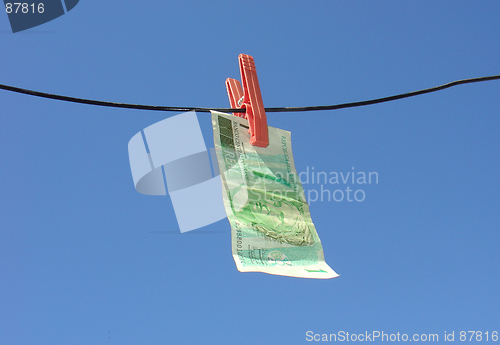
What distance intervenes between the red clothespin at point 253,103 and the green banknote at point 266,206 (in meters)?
0.06

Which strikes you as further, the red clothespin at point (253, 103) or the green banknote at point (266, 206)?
the red clothespin at point (253, 103)

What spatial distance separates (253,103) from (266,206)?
712mm

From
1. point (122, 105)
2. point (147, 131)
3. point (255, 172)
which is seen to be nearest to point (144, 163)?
point (147, 131)

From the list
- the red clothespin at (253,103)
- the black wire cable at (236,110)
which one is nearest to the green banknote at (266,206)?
the red clothespin at (253,103)

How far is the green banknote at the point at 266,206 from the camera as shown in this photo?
2418mm

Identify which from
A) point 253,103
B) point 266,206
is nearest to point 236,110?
point 253,103

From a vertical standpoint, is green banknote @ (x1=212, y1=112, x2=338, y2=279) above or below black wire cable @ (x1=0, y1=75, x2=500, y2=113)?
below

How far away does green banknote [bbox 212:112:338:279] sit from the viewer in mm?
2418

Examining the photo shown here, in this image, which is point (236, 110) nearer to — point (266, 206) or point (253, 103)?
point (253, 103)

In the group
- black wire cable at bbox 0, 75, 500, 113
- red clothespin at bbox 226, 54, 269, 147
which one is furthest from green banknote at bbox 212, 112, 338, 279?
black wire cable at bbox 0, 75, 500, 113

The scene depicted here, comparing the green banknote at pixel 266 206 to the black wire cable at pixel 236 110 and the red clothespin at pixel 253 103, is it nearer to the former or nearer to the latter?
the red clothespin at pixel 253 103

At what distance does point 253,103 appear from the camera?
2.83 m

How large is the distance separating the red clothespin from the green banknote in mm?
56

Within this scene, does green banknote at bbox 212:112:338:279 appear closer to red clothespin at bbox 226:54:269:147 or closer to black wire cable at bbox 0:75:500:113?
red clothespin at bbox 226:54:269:147
